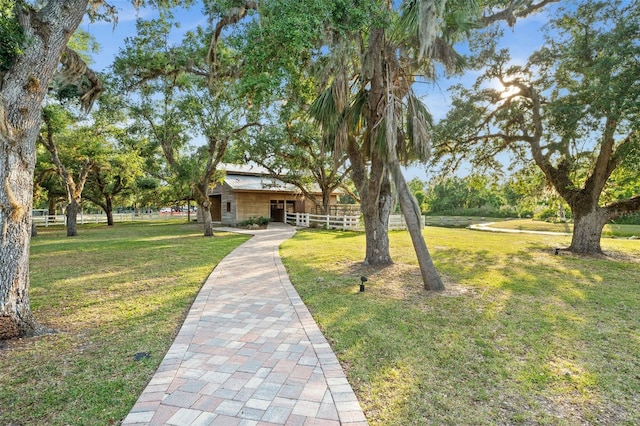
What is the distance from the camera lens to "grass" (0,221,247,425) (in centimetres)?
269

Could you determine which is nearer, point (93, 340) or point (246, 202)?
point (93, 340)

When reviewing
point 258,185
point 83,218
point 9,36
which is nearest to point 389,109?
point 9,36

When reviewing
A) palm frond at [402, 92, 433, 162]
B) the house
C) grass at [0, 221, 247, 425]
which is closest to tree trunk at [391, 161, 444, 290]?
palm frond at [402, 92, 433, 162]

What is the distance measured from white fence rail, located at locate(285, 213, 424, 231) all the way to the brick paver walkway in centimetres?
1398

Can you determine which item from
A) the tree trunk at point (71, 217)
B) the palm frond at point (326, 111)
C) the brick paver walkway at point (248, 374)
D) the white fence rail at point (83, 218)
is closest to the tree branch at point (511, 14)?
the palm frond at point (326, 111)

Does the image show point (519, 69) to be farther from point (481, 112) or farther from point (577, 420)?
point (577, 420)

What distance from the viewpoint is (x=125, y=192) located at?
92.7ft

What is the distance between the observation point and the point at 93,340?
400 centimetres

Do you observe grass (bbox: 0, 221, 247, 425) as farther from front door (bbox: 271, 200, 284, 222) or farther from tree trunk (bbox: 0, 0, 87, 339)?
front door (bbox: 271, 200, 284, 222)

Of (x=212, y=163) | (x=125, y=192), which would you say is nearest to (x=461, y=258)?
(x=212, y=163)

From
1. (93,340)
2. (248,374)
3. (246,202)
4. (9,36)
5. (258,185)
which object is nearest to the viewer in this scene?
(248,374)

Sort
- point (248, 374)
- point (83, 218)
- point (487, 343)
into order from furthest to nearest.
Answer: point (83, 218) < point (487, 343) < point (248, 374)

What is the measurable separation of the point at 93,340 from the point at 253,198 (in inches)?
791

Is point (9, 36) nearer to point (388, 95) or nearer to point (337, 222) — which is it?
point (388, 95)
